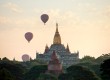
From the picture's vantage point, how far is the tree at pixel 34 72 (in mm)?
144913

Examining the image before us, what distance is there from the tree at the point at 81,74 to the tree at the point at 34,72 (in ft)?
39.2

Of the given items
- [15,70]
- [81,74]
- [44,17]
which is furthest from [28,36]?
[81,74]

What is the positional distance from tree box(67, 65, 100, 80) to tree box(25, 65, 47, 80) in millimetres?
11950

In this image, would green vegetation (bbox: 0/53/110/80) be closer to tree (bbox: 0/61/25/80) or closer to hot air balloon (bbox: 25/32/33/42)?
tree (bbox: 0/61/25/80)

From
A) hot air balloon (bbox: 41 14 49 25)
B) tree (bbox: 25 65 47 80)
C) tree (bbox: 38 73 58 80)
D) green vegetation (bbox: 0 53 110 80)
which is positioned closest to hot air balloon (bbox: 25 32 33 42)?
hot air balloon (bbox: 41 14 49 25)

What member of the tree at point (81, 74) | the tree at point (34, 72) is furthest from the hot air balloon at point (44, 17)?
the tree at point (81, 74)

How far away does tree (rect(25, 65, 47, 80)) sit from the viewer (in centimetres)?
14491

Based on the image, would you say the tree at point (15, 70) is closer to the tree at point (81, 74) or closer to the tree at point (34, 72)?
the tree at point (34, 72)

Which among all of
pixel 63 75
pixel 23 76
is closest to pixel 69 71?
pixel 63 75

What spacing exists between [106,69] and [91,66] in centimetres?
6770

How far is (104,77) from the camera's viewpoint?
315 feet

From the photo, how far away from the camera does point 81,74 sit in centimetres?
12912

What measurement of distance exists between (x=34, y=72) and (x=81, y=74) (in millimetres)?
22922

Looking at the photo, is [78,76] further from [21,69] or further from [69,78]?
[21,69]
